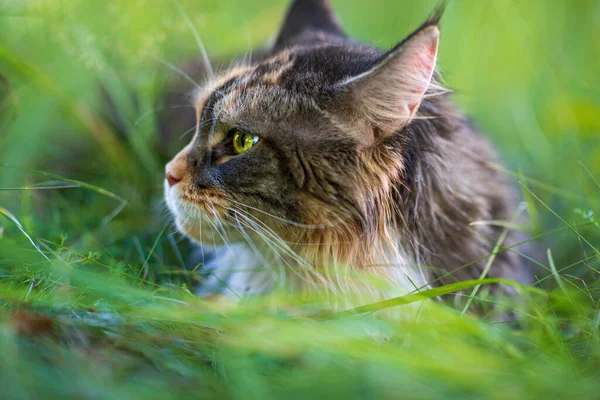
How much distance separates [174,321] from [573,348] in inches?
41.6

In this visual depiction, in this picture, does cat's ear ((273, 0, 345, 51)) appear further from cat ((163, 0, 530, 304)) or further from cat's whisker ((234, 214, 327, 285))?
cat's whisker ((234, 214, 327, 285))

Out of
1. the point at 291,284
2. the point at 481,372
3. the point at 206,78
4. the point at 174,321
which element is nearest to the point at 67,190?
the point at 206,78

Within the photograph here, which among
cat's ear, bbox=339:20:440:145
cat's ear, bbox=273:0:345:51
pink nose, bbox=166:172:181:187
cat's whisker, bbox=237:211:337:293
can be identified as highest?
cat's ear, bbox=273:0:345:51

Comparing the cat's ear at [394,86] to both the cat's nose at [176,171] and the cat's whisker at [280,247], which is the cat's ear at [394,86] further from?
the cat's nose at [176,171]

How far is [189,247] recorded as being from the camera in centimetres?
220

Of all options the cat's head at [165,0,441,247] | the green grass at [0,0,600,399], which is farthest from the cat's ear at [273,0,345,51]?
the cat's head at [165,0,441,247]

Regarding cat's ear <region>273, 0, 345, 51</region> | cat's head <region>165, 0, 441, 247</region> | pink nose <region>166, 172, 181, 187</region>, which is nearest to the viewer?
cat's head <region>165, 0, 441, 247</region>

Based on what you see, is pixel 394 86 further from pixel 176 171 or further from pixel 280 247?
pixel 176 171

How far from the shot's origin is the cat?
1.52 metres

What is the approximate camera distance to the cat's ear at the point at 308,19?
2.30m

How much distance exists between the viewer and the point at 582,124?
8.25 ft

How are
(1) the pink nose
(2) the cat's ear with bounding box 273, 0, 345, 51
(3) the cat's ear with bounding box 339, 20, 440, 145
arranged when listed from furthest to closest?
(2) the cat's ear with bounding box 273, 0, 345, 51, (1) the pink nose, (3) the cat's ear with bounding box 339, 20, 440, 145

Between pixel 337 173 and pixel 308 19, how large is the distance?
1.11 m

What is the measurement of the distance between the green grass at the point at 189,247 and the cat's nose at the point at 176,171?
25 centimetres
